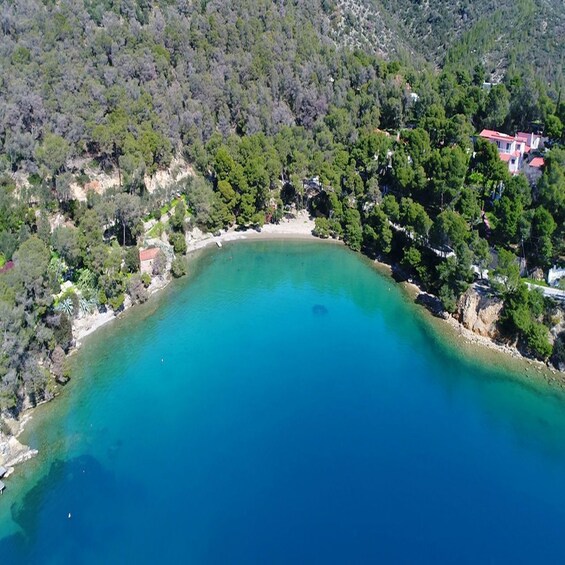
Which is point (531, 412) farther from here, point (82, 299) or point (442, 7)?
point (442, 7)

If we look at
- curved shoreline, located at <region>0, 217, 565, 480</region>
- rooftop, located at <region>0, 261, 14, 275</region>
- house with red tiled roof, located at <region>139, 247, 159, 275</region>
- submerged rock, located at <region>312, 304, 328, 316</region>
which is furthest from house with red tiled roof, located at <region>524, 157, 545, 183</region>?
rooftop, located at <region>0, 261, 14, 275</region>

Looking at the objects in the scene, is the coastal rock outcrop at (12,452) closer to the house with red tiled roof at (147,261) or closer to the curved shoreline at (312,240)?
the curved shoreline at (312,240)

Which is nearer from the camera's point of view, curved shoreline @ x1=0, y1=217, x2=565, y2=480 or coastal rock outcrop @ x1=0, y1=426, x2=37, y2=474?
coastal rock outcrop @ x1=0, y1=426, x2=37, y2=474

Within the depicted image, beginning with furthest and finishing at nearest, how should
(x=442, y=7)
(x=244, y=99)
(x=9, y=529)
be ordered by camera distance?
1. (x=442, y=7)
2. (x=244, y=99)
3. (x=9, y=529)

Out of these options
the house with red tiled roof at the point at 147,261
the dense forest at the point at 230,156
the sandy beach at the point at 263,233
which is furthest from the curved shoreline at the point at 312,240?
the house with red tiled roof at the point at 147,261

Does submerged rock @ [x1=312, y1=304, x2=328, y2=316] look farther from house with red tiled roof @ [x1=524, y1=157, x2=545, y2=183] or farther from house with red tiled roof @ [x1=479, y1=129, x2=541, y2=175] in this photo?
house with red tiled roof @ [x1=479, y1=129, x2=541, y2=175]

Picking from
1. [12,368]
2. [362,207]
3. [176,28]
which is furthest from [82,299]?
[176,28]

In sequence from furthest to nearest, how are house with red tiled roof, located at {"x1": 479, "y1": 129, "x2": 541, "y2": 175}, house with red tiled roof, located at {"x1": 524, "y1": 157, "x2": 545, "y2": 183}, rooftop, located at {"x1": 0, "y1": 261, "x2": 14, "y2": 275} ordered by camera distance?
house with red tiled roof, located at {"x1": 479, "y1": 129, "x2": 541, "y2": 175} < house with red tiled roof, located at {"x1": 524, "y1": 157, "x2": 545, "y2": 183} < rooftop, located at {"x1": 0, "y1": 261, "x2": 14, "y2": 275}
